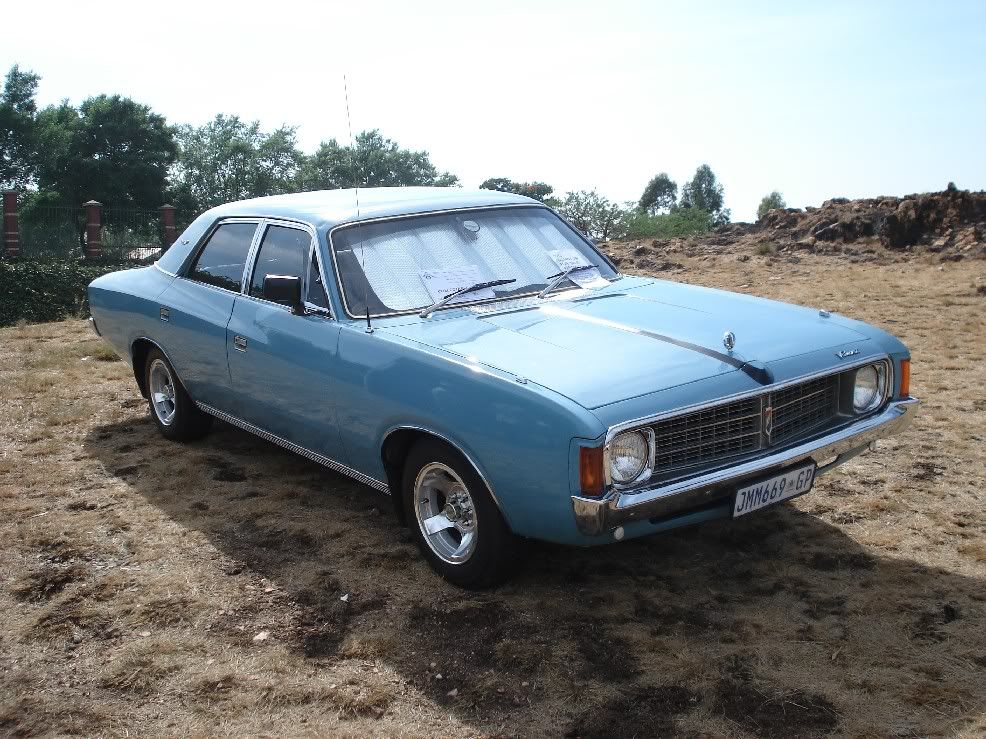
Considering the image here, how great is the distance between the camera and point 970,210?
18.4 meters

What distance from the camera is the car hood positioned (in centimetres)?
378

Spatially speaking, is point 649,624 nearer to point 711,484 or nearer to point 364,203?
point 711,484

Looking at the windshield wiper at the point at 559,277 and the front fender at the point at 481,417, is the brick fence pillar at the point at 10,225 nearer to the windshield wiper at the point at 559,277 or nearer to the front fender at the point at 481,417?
the windshield wiper at the point at 559,277

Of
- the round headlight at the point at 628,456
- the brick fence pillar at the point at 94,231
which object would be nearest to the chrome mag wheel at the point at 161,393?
the round headlight at the point at 628,456

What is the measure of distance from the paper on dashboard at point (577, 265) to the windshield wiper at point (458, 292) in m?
0.41

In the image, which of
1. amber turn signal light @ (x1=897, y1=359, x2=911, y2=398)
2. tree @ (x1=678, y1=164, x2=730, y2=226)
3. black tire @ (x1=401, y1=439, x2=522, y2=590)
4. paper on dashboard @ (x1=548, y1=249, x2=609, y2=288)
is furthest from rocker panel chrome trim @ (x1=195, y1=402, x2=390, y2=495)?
tree @ (x1=678, y1=164, x2=730, y2=226)

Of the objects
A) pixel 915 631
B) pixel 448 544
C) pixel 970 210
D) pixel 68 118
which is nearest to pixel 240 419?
pixel 448 544

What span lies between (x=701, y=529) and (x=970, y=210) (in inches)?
627

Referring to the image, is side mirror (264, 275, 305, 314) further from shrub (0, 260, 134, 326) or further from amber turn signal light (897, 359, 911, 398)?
shrub (0, 260, 134, 326)

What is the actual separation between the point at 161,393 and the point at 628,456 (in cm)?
387

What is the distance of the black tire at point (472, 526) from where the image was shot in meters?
3.94

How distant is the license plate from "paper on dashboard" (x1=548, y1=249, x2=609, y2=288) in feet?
5.13

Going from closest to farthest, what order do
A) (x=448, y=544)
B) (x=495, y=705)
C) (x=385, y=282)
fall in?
1. (x=495, y=705)
2. (x=448, y=544)
3. (x=385, y=282)

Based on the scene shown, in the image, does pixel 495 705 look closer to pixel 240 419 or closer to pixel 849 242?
pixel 240 419
